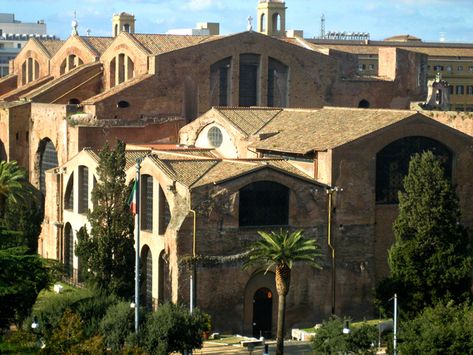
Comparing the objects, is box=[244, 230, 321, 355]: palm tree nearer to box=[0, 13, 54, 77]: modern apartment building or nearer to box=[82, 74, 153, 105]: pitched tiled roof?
box=[82, 74, 153, 105]: pitched tiled roof

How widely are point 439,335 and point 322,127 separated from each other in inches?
729

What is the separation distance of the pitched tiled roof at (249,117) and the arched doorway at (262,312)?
11467mm

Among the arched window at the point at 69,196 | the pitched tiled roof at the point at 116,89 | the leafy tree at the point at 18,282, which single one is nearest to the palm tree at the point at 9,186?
the arched window at the point at 69,196

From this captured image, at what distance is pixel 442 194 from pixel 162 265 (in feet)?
41.2

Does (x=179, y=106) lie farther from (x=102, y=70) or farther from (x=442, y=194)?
(x=442, y=194)

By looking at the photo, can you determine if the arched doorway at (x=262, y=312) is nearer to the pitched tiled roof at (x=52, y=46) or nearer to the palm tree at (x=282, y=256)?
the palm tree at (x=282, y=256)

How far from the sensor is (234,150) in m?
65.4

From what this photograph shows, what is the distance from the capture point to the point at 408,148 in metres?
59.8

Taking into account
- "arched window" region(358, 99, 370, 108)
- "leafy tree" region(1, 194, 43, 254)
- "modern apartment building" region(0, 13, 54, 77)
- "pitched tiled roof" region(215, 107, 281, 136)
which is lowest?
"leafy tree" region(1, 194, 43, 254)

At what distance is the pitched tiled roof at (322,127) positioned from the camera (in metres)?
59.2

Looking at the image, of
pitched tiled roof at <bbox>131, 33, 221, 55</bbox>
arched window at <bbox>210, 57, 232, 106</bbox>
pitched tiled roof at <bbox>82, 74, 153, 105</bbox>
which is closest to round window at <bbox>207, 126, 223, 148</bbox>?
pitched tiled roof at <bbox>82, 74, 153, 105</bbox>

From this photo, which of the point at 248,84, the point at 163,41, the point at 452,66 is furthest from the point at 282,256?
the point at 452,66

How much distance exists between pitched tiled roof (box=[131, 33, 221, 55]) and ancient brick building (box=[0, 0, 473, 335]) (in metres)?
0.18

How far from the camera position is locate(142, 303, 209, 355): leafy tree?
46.3 metres
